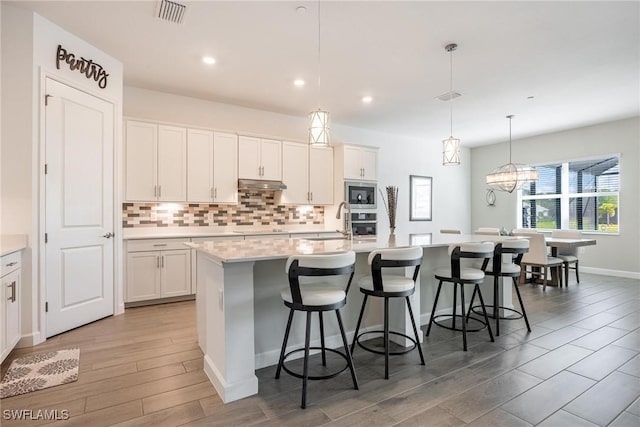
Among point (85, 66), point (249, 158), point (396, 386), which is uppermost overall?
point (85, 66)

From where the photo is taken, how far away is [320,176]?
229 inches

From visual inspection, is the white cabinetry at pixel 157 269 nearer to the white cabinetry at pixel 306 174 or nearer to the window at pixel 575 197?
the white cabinetry at pixel 306 174

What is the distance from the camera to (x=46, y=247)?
3076mm

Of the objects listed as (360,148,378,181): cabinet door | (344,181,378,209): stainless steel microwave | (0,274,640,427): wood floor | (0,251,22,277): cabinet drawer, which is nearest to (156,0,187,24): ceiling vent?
(0,251,22,277): cabinet drawer

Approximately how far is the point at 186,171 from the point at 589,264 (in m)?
7.42

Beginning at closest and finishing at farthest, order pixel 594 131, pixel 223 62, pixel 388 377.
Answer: pixel 388 377 < pixel 223 62 < pixel 594 131

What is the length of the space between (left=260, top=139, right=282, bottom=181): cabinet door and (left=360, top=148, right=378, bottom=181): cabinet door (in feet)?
5.10

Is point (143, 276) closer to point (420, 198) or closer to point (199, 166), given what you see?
point (199, 166)

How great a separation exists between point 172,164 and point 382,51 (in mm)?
3018

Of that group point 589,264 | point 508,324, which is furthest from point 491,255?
point 589,264

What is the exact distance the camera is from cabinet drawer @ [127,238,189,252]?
4086 mm

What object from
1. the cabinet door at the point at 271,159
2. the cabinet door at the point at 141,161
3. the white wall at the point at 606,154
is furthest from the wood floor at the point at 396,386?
the white wall at the point at 606,154

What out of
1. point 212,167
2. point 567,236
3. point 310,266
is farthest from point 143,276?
point 567,236

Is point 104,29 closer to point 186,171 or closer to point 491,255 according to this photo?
point 186,171
